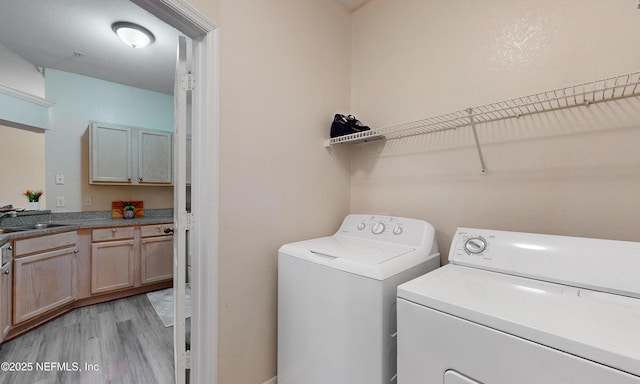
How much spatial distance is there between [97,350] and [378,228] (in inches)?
91.2

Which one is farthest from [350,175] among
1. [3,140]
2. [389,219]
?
[3,140]

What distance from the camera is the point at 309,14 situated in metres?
1.73

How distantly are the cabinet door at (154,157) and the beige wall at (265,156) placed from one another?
267cm

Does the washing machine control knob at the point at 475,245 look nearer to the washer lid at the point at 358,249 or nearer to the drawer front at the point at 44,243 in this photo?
the washer lid at the point at 358,249

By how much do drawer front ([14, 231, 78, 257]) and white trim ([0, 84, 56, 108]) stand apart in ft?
4.96

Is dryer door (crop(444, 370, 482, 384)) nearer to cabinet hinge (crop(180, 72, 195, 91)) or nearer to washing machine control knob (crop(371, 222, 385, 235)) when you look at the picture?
washing machine control knob (crop(371, 222, 385, 235))

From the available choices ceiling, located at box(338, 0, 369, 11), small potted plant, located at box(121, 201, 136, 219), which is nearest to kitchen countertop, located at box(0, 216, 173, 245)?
small potted plant, located at box(121, 201, 136, 219)

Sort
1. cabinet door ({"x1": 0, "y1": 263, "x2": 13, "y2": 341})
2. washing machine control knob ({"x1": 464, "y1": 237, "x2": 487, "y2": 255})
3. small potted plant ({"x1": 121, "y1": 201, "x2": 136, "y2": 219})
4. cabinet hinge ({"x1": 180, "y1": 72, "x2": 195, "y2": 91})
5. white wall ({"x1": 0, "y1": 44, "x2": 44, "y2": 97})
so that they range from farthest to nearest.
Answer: small potted plant ({"x1": 121, "y1": 201, "x2": 136, "y2": 219}) < white wall ({"x1": 0, "y1": 44, "x2": 44, "y2": 97}) < cabinet door ({"x1": 0, "y1": 263, "x2": 13, "y2": 341}) < cabinet hinge ({"x1": 180, "y1": 72, "x2": 195, "y2": 91}) < washing machine control knob ({"x1": 464, "y1": 237, "x2": 487, "y2": 255})

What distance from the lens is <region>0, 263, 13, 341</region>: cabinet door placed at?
1918mm

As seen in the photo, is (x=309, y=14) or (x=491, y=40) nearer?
(x=491, y=40)

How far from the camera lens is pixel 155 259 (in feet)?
10.2

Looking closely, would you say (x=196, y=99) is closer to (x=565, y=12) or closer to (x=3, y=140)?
(x=565, y=12)

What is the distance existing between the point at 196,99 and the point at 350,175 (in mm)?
1200

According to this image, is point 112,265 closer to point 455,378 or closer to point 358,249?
point 358,249
